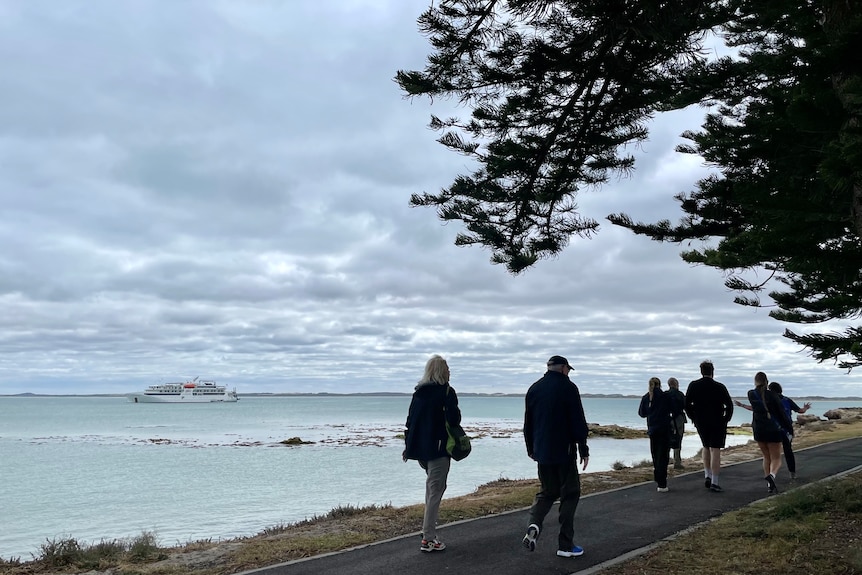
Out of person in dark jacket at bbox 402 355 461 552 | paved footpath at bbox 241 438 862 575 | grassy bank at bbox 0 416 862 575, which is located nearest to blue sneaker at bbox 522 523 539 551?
paved footpath at bbox 241 438 862 575

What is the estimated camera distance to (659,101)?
26.8ft

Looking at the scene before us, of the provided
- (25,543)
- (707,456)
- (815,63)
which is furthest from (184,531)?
(815,63)

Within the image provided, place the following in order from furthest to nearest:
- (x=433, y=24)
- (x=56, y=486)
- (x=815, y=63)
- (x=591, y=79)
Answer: (x=56, y=486)
(x=591, y=79)
(x=433, y=24)
(x=815, y=63)

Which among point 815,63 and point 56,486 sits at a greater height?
point 815,63

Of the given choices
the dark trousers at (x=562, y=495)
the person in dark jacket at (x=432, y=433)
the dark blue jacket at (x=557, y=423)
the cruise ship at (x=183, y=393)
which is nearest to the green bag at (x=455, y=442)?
the person in dark jacket at (x=432, y=433)

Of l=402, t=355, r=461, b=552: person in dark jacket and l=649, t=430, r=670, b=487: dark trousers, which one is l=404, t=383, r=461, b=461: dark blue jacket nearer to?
l=402, t=355, r=461, b=552: person in dark jacket

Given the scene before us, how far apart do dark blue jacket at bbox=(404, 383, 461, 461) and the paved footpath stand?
1024mm

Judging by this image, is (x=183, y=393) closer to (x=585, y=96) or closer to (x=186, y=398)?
(x=186, y=398)

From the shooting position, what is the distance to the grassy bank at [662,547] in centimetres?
590

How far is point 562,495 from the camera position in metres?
6.46

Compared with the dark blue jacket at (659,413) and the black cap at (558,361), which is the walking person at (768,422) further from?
the black cap at (558,361)

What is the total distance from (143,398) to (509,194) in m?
192

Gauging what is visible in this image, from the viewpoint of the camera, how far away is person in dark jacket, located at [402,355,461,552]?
674 centimetres

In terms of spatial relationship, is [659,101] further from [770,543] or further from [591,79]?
[770,543]
